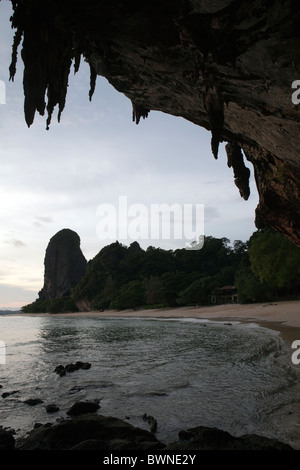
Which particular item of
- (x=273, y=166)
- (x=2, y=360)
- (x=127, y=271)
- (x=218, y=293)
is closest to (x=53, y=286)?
(x=127, y=271)

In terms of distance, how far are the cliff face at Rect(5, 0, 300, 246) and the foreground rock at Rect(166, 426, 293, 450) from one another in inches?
193

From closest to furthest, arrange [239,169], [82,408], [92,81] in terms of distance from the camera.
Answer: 1. [92,81]
2. [82,408]
3. [239,169]

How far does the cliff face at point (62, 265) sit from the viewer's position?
418ft

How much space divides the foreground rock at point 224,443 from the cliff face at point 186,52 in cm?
490

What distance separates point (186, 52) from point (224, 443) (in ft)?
21.5

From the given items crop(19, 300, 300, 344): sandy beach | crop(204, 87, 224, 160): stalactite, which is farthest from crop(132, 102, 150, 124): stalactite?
crop(19, 300, 300, 344): sandy beach

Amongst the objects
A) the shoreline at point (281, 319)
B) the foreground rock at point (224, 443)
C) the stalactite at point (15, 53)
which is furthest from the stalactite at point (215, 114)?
the shoreline at point (281, 319)

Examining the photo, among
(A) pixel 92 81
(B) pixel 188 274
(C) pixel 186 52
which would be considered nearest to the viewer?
(C) pixel 186 52

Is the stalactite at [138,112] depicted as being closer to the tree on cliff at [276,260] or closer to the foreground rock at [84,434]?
the foreground rock at [84,434]

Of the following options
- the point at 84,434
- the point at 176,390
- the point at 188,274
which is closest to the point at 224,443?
the point at 84,434

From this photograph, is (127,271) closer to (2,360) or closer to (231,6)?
(2,360)

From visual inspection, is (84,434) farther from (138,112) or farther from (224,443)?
(138,112)

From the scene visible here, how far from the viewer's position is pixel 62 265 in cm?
13075

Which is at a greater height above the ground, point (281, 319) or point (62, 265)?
point (62, 265)
